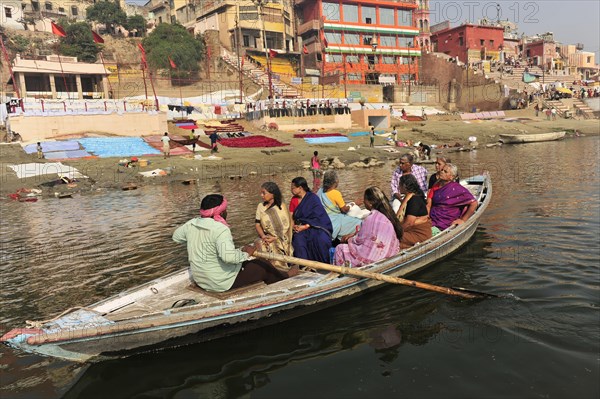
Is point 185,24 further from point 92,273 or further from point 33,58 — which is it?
point 92,273

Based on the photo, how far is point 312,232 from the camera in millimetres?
7414

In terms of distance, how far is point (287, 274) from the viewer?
686cm

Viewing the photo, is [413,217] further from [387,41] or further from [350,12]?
[387,41]

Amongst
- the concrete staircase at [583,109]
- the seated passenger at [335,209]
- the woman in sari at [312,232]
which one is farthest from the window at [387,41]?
the woman in sari at [312,232]

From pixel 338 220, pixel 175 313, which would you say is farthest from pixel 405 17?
pixel 175 313

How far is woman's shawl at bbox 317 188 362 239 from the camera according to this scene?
8555 mm

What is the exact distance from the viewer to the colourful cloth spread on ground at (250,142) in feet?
107

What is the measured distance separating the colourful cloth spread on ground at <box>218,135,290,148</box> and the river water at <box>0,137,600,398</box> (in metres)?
21.2

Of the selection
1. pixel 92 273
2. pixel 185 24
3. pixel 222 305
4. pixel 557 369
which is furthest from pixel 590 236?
pixel 185 24

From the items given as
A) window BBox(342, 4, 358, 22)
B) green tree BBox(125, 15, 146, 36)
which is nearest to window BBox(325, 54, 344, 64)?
window BBox(342, 4, 358, 22)

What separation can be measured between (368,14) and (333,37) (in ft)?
25.4

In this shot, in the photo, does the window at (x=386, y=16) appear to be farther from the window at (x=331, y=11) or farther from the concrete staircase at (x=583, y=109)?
the concrete staircase at (x=583, y=109)

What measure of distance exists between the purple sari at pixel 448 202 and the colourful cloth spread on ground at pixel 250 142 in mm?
24469

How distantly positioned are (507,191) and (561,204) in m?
2.91
